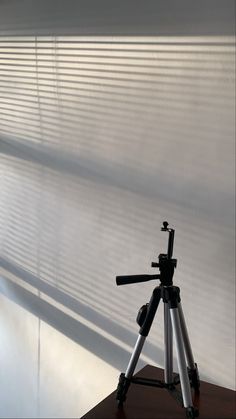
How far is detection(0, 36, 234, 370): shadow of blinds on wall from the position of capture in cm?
167

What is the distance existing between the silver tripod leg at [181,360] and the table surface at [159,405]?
6 cm

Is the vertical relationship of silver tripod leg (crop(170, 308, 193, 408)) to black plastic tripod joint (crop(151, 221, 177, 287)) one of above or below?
below

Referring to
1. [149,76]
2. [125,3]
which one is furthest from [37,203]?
[125,3]

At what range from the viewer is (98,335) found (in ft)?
6.62

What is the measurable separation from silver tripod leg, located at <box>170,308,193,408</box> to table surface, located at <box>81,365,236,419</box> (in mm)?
59

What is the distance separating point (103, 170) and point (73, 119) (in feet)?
0.89

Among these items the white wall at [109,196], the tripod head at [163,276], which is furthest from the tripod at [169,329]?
the white wall at [109,196]

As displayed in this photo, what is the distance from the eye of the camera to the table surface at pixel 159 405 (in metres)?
1.36

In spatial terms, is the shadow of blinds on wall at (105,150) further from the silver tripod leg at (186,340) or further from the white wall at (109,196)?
the silver tripod leg at (186,340)

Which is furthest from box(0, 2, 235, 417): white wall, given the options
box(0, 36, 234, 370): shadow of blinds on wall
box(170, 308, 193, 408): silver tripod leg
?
box(170, 308, 193, 408): silver tripod leg

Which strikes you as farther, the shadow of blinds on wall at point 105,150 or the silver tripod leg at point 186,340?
the shadow of blinds on wall at point 105,150

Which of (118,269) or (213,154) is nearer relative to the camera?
(213,154)

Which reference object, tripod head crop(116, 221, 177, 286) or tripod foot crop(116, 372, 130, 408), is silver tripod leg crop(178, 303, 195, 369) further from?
tripod foot crop(116, 372, 130, 408)

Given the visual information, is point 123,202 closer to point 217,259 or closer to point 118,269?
point 118,269
